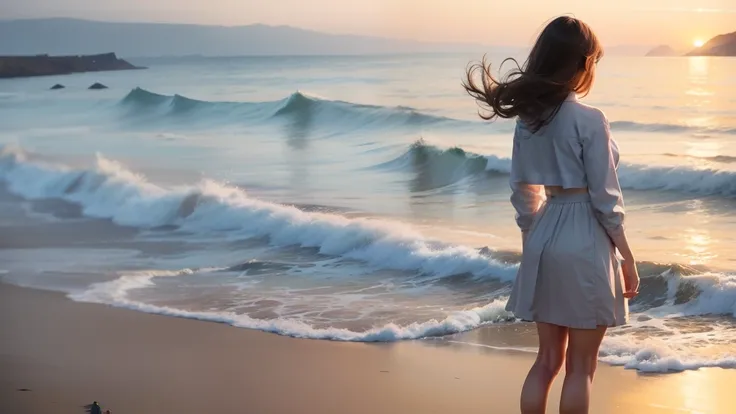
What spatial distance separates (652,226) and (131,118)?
333 inches

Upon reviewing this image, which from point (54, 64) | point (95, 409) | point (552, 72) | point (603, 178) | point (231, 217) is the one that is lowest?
point (95, 409)

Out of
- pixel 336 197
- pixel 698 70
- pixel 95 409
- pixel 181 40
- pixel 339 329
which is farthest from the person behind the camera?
pixel 181 40

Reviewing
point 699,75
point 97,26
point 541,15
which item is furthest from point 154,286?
point 699,75

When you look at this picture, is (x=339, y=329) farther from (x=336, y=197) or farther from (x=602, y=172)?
(x=336, y=197)

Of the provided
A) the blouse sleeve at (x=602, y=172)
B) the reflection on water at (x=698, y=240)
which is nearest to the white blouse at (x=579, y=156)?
the blouse sleeve at (x=602, y=172)

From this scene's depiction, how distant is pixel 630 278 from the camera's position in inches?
92.9

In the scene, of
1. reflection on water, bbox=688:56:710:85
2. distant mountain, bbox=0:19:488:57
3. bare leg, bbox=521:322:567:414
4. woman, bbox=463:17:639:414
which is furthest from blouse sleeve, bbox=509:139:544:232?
reflection on water, bbox=688:56:710:85

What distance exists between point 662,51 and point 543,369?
650 centimetres

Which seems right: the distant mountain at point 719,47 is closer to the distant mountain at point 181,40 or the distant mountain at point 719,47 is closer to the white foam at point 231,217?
the distant mountain at point 181,40

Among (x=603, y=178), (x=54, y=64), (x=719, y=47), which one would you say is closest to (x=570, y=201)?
(x=603, y=178)

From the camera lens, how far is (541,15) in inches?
316

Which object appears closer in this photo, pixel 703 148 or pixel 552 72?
pixel 552 72

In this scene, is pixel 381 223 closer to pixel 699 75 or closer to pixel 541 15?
pixel 541 15

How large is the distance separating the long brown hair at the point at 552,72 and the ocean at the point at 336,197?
1.86 metres
